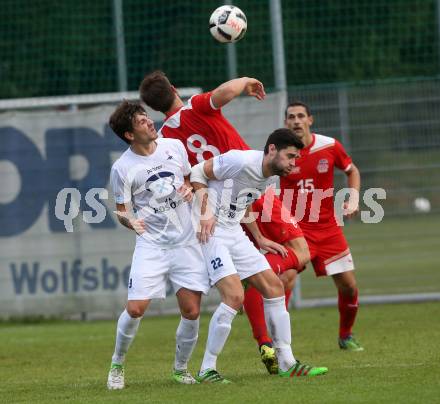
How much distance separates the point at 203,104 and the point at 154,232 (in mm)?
1499

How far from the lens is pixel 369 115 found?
49.8 feet

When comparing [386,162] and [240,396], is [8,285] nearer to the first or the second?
[386,162]

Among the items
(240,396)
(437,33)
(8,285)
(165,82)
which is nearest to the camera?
(240,396)

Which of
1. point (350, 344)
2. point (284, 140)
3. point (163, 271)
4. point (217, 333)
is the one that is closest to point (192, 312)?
point (217, 333)

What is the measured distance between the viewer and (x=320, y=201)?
1102cm

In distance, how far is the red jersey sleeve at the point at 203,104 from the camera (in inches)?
369

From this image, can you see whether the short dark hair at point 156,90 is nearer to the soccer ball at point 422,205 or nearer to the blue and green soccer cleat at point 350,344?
the blue and green soccer cleat at point 350,344

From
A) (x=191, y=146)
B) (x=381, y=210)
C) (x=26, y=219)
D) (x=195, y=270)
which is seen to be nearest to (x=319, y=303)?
(x=381, y=210)

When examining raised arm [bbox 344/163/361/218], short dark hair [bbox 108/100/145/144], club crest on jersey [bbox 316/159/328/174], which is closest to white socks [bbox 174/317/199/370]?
short dark hair [bbox 108/100/145/144]

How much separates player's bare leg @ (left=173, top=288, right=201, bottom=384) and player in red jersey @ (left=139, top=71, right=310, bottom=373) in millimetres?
926

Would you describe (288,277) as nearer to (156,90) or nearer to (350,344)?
(350,344)

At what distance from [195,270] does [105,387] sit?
1096 millimetres

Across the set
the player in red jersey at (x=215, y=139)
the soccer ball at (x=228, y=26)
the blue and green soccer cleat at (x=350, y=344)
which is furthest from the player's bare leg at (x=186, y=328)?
the soccer ball at (x=228, y=26)

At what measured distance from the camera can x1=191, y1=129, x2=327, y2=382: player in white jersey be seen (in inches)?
325
